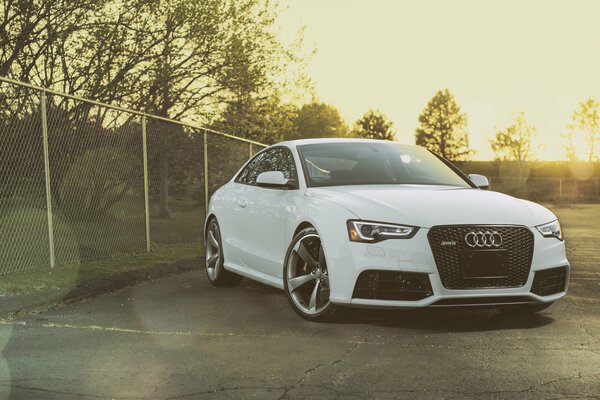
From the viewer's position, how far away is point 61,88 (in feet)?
65.4

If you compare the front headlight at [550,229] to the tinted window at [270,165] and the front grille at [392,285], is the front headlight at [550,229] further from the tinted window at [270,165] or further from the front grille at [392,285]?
the tinted window at [270,165]

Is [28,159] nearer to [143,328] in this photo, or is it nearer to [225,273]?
[225,273]

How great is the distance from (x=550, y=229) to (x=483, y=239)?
814 millimetres

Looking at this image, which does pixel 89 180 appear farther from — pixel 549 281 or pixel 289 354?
pixel 549 281

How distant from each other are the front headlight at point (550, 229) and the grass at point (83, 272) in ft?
16.1

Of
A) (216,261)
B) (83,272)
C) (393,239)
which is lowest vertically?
(83,272)

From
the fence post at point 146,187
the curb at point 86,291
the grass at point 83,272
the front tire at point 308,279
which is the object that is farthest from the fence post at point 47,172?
the front tire at point 308,279

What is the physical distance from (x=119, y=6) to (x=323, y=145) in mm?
13664

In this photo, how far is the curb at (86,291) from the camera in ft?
23.5

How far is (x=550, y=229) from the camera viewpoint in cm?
628

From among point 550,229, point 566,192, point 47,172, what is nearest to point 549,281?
point 550,229

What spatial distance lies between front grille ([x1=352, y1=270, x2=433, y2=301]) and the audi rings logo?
0.42 m

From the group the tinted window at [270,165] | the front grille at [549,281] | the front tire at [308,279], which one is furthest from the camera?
the tinted window at [270,165]

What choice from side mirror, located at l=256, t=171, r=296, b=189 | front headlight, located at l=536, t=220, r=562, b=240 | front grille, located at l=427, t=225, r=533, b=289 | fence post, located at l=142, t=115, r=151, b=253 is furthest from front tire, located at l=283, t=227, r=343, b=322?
fence post, located at l=142, t=115, r=151, b=253
